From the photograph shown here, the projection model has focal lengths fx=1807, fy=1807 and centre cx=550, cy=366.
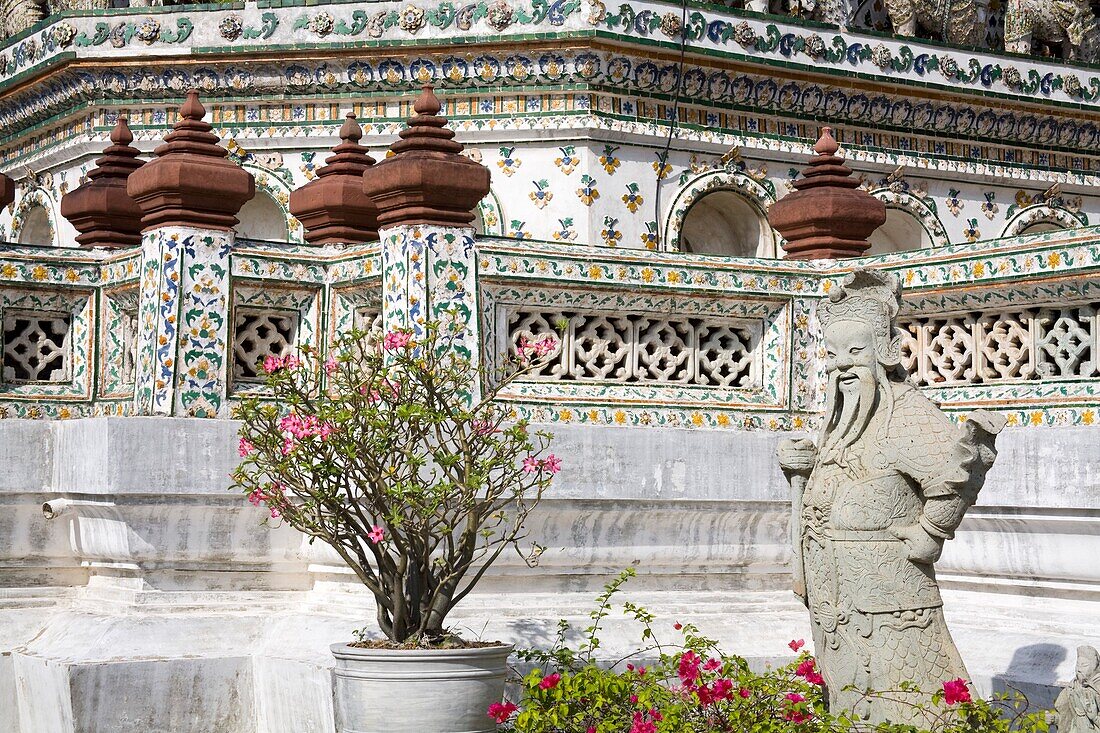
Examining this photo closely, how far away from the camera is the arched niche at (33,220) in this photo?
54.6ft

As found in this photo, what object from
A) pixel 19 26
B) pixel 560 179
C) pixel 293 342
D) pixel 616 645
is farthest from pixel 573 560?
pixel 19 26

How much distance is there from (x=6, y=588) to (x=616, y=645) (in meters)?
3.47

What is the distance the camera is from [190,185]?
984cm

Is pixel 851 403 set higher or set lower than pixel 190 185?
lower

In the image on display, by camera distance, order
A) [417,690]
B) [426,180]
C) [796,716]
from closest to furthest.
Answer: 1. [796,716]
2. [417,690]
3. [426,180]

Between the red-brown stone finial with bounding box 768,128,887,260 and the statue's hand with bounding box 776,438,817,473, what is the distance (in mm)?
3149

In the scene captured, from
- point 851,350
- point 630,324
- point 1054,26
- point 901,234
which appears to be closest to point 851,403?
point 851,350

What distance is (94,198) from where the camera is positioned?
11.4 m

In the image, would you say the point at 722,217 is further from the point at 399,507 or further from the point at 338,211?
the point at 399,507

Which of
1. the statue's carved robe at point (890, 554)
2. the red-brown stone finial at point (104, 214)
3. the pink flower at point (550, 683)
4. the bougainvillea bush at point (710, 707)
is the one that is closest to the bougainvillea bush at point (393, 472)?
the bougainvillea bush at point (710, 707)

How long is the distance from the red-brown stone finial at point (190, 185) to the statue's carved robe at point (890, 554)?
4039 millimetres

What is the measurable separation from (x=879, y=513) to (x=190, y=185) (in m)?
4.37

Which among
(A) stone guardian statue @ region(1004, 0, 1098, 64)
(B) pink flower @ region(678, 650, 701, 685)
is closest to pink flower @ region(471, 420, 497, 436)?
(B) pink flower @ region(678, 650, 701, 685)

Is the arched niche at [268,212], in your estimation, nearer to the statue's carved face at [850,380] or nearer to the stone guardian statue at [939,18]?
the stone guardian statue at [939,18]
